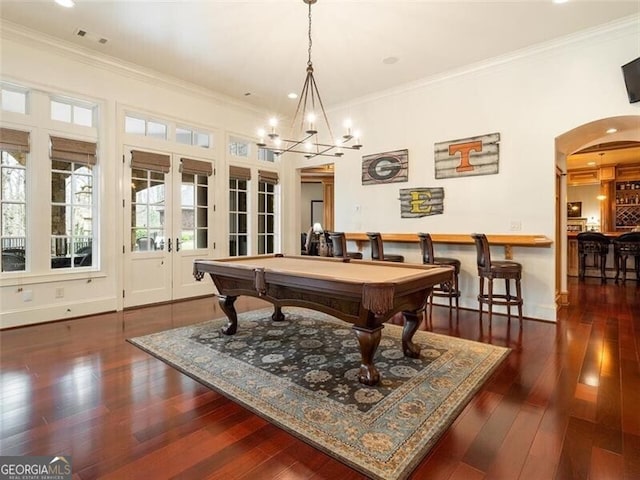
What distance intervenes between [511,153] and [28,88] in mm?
6364

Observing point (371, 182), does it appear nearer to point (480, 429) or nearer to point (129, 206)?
point (129, 206)

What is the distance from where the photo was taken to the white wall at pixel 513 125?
4.17 m

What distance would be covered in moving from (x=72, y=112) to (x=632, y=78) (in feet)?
22.9

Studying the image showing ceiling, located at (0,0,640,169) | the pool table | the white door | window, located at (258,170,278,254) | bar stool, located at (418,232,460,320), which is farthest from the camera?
window, located at (258,170,278,254)

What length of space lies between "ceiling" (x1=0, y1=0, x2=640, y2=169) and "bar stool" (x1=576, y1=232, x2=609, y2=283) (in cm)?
489

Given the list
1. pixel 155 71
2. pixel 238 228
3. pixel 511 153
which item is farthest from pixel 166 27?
pixel 511 153

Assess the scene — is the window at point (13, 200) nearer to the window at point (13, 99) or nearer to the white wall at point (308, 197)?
the window at point (13, 99)

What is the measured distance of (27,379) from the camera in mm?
2666

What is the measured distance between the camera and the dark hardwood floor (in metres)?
1.68

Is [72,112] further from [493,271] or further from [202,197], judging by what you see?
[493,271]

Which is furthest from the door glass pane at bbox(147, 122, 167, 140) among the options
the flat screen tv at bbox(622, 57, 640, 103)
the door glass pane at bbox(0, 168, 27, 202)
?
the flat screen tv at bbox(622, 57, 640, 103)

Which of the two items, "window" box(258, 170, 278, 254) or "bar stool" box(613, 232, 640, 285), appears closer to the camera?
"bar stool" box(613, 232, 640, 285)

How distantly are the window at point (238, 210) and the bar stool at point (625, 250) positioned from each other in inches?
301

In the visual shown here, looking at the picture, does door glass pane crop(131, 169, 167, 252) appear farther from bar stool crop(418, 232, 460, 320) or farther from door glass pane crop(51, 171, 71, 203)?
bar stool crop(418, 232, 460, 320)
